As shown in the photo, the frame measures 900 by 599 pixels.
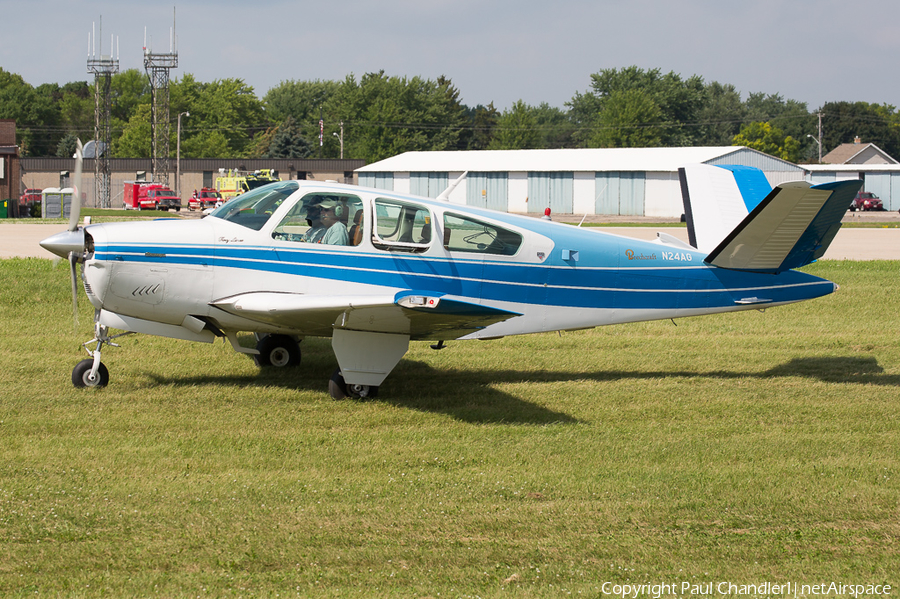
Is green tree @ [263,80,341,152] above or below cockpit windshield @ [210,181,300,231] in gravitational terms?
above

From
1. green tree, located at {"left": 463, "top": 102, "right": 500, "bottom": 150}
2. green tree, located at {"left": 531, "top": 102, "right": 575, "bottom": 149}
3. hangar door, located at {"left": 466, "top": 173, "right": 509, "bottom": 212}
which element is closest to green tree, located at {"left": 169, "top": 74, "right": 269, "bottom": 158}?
green tree, located at {"left": 463, "top": 102, "right": 500, "bottom": 150}

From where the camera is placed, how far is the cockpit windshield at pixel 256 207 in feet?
28.1

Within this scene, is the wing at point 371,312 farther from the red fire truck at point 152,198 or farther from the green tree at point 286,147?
the green tree at point 286,147

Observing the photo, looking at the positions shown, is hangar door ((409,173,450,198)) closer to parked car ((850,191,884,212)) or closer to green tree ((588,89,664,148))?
parked car ((850,191,884,212))

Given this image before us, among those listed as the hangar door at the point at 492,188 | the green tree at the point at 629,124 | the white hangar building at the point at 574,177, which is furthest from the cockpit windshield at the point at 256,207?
the green tree at the point at 629,124

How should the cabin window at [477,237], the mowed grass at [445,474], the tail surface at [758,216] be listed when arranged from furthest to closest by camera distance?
the cabin window at [477,237], the tail surface at [758,216], the mowed grass at [445,474]

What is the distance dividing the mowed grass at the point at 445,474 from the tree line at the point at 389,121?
92.1m

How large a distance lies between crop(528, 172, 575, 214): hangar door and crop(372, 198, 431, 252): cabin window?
5360cm

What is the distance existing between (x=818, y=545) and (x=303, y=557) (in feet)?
10.9

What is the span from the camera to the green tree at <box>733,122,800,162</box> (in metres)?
95.8

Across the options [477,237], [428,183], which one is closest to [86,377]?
[477,237]

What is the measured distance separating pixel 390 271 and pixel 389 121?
338 ft

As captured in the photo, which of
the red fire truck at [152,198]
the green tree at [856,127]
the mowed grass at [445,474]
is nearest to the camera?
the mowed grass at [445,474]

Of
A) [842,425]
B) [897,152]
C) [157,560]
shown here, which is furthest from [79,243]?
[897,152]
